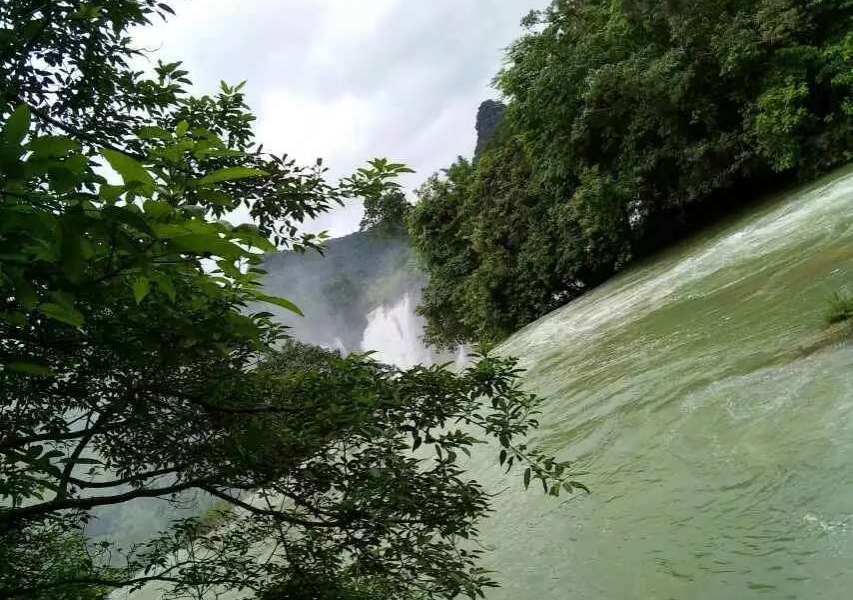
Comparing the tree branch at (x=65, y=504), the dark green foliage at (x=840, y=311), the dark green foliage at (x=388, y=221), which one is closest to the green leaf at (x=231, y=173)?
the tree branch at (x=65, y=504)

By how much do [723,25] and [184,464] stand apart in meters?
16.6

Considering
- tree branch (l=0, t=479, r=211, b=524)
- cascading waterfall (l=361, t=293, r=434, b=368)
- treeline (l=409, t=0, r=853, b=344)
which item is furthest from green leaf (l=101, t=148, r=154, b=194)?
cascading waterfall (l=361, t=293, r=434, b=368)

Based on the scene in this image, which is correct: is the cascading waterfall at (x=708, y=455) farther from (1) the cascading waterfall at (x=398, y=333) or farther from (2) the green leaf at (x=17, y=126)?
(1) the cascading waterfall at (x=398, y=333)

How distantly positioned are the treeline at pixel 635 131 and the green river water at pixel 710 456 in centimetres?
660

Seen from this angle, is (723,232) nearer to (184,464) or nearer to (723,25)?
(723,25)

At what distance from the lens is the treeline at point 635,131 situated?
13.8 m

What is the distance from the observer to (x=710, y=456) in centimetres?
441

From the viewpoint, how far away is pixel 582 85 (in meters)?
17.7

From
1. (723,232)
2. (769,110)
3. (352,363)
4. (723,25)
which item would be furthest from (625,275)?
(352,363)

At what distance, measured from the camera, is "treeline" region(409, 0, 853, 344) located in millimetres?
13828

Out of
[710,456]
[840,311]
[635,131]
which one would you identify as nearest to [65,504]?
[710,456]

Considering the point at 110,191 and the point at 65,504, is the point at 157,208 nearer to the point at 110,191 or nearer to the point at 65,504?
the point at 110,191

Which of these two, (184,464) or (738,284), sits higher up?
(184,464)

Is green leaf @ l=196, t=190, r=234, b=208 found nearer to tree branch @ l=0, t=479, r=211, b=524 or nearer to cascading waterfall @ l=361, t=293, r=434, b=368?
tree branch @ l=0, t=479, r=211, b=524
